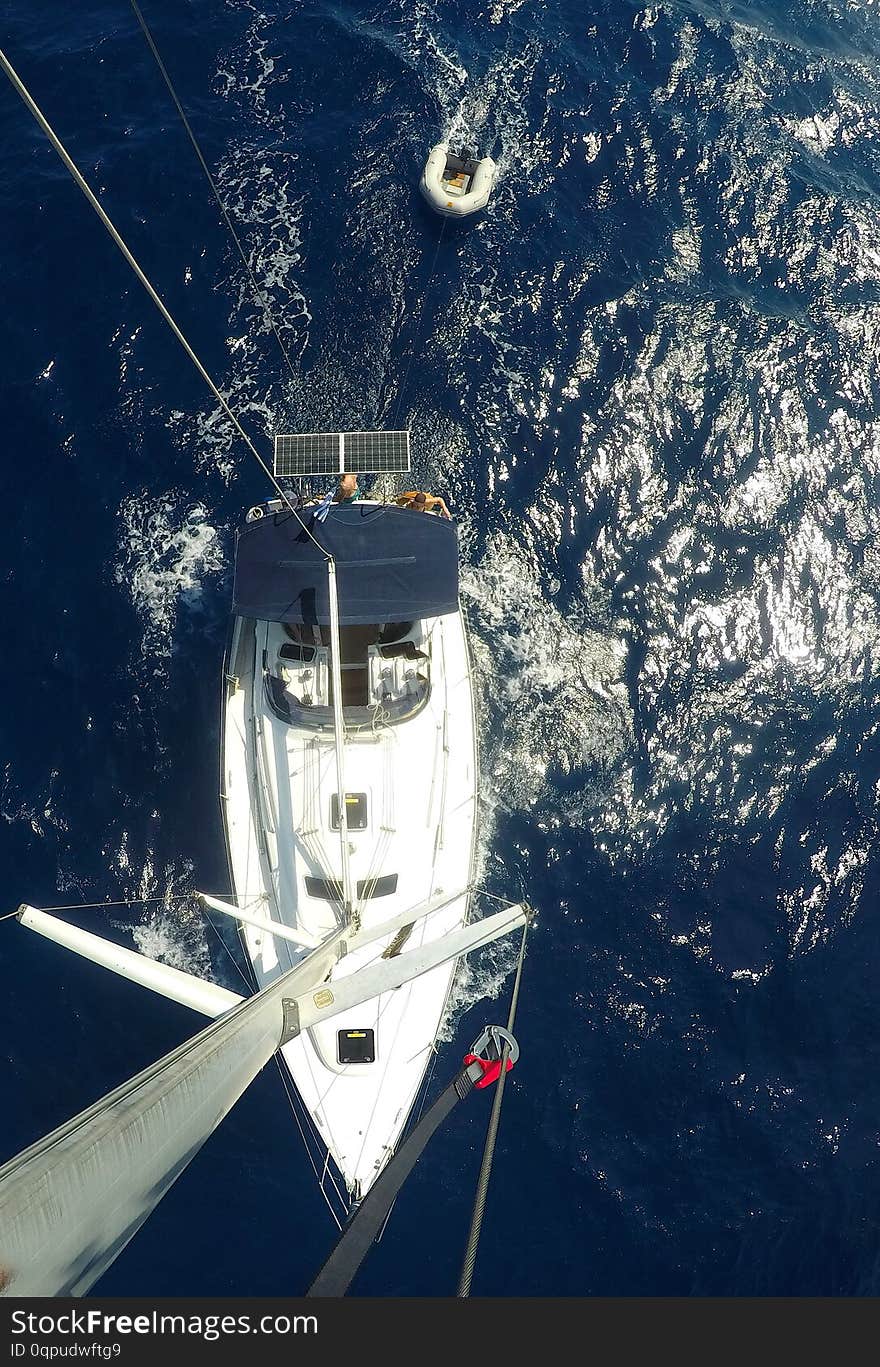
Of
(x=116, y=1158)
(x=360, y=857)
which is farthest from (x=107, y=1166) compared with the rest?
(x=360, y=857)

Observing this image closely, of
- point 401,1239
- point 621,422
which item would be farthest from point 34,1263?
point 621,422

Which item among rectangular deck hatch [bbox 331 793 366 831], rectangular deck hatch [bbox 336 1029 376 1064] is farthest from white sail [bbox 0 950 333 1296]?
rectangular deck hatch [bbox 331 793 366 831]

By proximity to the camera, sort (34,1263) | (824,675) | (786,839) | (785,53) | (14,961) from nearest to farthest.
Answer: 1. (34,1263)
2. (14,961)
3. (786,839)
4. (824,675)
5. (785,53)

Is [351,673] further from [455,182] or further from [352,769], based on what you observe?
[455,182]

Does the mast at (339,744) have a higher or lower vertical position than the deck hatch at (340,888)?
higher

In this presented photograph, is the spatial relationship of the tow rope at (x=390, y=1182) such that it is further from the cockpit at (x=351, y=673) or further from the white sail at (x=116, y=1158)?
the cockpit at (x=351, y=673)

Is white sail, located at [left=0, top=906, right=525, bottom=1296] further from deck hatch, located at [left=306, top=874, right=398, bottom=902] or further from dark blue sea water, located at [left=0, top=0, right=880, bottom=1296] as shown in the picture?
dark blue sea water, located at [left=0, top=0, right=880, bottom=1296]

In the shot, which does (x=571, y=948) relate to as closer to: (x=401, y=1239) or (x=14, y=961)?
(x=401, y=1239)

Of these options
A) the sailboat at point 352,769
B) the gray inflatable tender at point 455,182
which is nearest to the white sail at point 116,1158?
the sailboat at point 352,769
